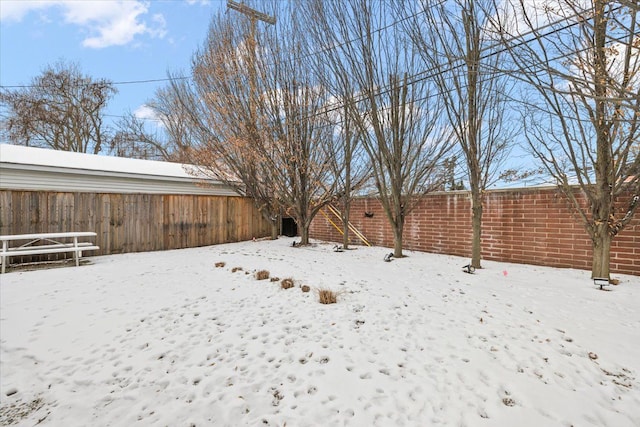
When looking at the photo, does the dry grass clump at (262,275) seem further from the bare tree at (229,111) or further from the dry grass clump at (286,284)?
the bare tree at (229,111)

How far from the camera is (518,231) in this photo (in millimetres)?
5957

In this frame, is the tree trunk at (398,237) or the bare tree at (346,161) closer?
the tree trunk at (398,237)

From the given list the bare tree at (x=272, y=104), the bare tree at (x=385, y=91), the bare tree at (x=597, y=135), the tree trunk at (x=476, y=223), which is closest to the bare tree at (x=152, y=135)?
the bare tree at (x=272, y=104)

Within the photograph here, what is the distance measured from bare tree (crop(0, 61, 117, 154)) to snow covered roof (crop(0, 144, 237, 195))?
27.0ft

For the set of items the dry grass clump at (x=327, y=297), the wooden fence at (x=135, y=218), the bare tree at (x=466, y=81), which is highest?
the bare tree at (x=466, y=81)

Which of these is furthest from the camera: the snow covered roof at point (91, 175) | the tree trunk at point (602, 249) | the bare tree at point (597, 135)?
the snow covered roof at point (91, 175)

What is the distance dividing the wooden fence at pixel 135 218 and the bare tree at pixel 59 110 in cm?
1153

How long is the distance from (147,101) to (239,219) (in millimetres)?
11859

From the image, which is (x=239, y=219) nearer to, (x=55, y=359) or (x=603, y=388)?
(x=55, y=359)

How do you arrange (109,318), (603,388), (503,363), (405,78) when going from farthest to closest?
1. (405,78)
2. (109,318)
3. (503,363)
4. (603,388)

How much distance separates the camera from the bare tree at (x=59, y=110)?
14445 millimetres

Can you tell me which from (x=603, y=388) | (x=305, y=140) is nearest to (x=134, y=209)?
(x=305, y=140)

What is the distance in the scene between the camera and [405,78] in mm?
5930

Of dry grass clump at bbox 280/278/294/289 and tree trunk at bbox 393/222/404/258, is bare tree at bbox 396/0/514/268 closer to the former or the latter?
tree trunk at bbox 393/222/404/258
